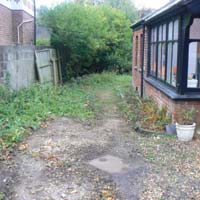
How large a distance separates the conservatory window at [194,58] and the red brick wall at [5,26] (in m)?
8.42

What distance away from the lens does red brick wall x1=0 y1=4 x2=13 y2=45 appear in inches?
580

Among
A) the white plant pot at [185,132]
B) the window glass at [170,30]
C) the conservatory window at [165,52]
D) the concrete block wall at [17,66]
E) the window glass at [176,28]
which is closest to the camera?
the white plant pot at [185,132]

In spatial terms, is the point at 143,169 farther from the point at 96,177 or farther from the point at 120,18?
the point at 120,18

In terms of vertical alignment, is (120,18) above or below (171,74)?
above

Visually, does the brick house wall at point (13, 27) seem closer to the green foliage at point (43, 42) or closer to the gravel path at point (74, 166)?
the green foliage at point (43, 42)

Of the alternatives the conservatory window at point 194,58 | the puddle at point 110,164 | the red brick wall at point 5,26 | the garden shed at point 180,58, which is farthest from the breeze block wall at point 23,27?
the puddle at point 110,164

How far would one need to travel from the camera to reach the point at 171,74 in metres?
9.40

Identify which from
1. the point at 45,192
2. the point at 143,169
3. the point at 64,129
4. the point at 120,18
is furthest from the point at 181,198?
the point at 120,18

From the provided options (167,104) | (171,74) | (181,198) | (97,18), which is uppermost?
(97,18)

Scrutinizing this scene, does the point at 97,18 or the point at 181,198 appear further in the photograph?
the point at 97,18

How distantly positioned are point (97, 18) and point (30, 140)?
11.3m

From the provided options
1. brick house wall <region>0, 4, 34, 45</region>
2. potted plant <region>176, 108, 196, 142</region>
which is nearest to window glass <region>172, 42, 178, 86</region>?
potted plant <region>176, 108, 196, 142</region>

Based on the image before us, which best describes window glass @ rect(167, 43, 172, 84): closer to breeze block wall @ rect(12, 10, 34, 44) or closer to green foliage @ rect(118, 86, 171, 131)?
green foliage @ rect(118, 86, 171, 131)

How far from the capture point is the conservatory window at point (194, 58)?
8328 millimetres
